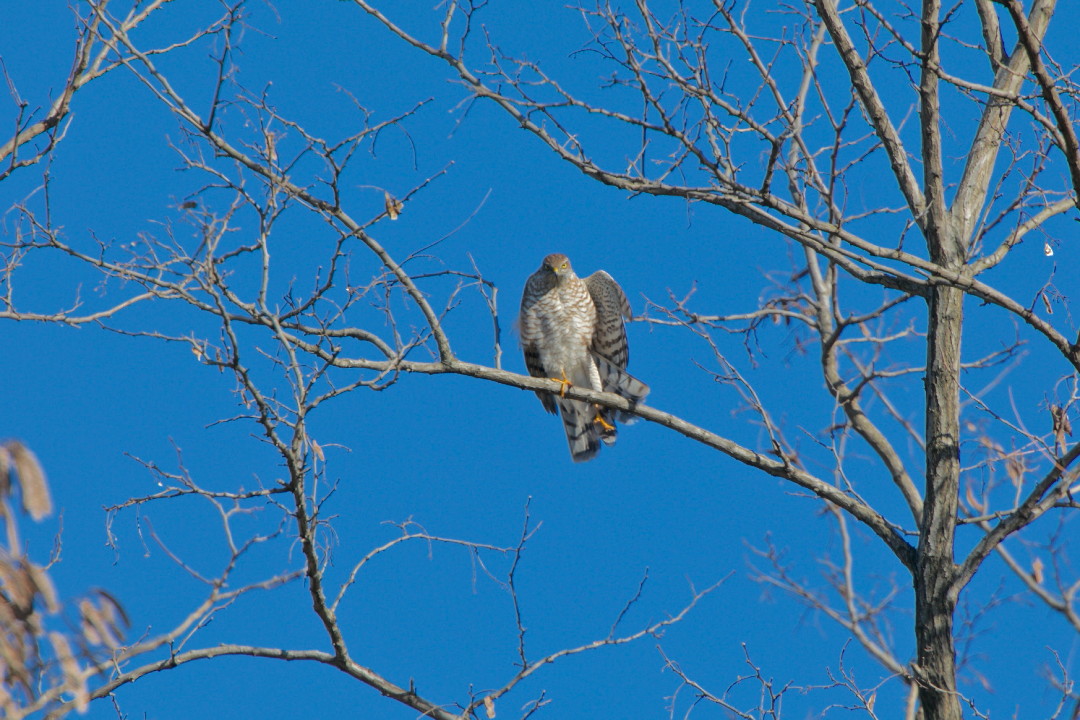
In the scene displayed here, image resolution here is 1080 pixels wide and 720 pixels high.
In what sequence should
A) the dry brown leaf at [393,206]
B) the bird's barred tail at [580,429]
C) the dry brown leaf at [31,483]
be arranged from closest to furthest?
the dry brown leaf at [31,483] → the dry brown leaf at [393,206] → the bird's barred tail at [580,429]

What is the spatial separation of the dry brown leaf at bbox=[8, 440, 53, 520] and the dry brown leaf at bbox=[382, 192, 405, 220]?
77.7 inches

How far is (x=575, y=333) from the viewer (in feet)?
26.5

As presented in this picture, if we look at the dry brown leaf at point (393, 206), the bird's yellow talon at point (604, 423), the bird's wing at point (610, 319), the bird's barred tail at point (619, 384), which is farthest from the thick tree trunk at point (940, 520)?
the bird's wing at point (610, 319)

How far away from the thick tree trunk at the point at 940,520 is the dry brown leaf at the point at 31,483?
3.50 metres

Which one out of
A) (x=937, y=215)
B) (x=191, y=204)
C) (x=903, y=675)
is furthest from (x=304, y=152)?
(x=903, y=675)

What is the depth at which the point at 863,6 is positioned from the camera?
4055 millimetres

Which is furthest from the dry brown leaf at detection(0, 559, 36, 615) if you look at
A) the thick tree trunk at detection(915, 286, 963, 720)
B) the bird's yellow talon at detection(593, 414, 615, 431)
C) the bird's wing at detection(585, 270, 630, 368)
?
the bird's wing at detection(585, 270, 630, 368)

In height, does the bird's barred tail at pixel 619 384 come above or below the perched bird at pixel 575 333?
below

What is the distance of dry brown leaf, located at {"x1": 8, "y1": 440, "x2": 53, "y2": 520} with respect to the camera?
6.71 feet

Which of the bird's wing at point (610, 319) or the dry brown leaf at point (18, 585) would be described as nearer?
the dry brown leaf at point (18, 585)

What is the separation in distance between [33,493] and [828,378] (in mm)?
4997

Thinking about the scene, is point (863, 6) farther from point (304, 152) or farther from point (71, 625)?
point (71, 625)

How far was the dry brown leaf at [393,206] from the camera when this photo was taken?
3.94 meters

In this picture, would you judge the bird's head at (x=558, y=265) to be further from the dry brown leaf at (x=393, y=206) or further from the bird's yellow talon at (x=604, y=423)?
the dry brown leaf at (x=393, y=206)
